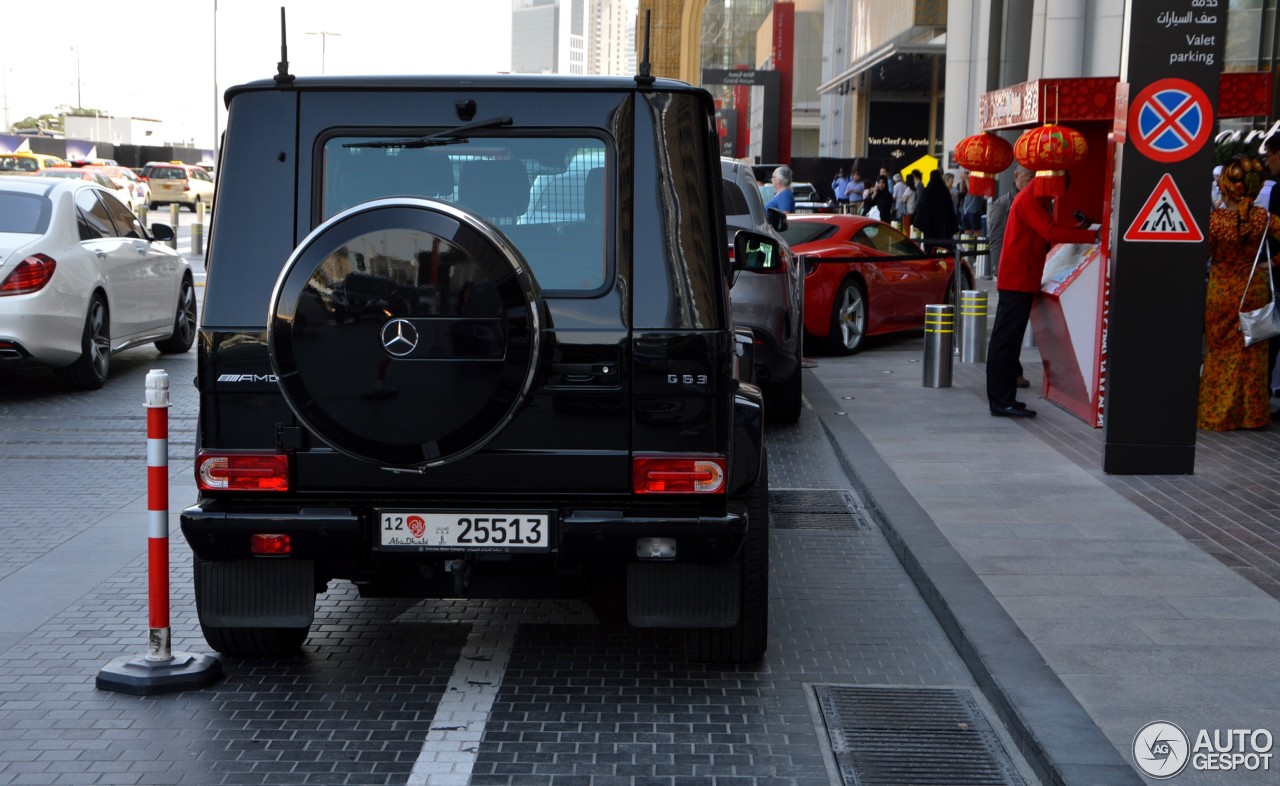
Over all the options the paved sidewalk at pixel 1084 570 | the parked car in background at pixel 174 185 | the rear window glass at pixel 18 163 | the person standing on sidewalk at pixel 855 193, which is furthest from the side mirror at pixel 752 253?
the parked car in background at pixel 174 185

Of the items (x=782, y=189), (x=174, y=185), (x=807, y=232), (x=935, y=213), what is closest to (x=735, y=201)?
(x=807, y=232)

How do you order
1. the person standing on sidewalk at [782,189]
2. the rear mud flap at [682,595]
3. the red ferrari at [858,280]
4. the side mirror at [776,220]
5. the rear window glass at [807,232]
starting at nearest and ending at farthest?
the rear mud flap at [682,595]
the side mirror at [776,220]
the red ferrari at [858,280]
the rear window glass at [807,232]
the person standing on sidewalk at [782,189]

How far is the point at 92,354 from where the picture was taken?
39.9 feet

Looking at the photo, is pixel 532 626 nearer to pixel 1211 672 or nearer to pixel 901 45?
pixel 1211 672

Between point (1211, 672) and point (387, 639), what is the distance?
2983 mm

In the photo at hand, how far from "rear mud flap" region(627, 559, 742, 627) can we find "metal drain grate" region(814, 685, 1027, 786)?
48 cm

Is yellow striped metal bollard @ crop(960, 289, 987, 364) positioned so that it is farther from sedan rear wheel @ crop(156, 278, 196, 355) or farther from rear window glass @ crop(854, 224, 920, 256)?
sedan rear wheel @ crop(156, 278, 196, 355)

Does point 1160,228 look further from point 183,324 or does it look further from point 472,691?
point 183,324

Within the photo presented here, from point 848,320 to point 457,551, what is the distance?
11122 mm

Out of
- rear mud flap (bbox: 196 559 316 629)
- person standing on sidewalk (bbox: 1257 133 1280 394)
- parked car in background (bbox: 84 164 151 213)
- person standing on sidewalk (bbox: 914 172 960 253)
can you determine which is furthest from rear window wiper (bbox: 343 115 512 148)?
parked car in background (bbox: 84 164 151 213)

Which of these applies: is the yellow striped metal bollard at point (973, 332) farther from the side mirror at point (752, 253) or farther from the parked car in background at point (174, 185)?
the parked car in background at point (174, 185)

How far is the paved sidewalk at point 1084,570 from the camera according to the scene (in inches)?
183

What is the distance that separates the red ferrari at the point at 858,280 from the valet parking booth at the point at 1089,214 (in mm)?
1760

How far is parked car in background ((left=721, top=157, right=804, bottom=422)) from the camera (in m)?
10.5
